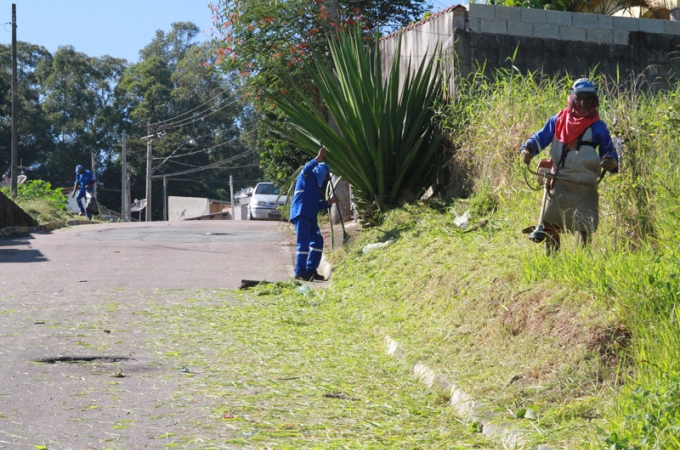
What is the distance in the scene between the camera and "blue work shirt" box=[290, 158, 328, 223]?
1312 centimetres

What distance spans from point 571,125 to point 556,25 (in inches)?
297

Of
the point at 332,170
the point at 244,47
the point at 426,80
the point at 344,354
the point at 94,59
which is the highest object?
the point at 94,59

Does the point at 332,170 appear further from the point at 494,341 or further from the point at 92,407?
the point at 92,407

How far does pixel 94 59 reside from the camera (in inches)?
2689

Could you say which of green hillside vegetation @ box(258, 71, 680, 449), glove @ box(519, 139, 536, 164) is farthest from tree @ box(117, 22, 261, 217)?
glove @ box(519, 139, 536, 164)

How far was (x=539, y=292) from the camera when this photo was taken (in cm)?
686

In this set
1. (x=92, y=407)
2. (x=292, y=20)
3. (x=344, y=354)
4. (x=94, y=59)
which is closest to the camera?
(x=92, y=407)

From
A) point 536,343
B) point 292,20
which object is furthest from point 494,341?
point 292,20

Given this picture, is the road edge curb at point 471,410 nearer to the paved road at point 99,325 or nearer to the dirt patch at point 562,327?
the dirt patch at point 562,327

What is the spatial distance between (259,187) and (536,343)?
27.1 m

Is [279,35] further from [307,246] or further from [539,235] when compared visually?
[539,235]

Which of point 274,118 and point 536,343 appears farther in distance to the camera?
point 274,118

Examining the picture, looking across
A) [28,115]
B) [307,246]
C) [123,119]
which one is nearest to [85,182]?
[307,246]

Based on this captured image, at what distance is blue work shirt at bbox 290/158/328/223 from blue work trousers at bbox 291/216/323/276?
9 cm
